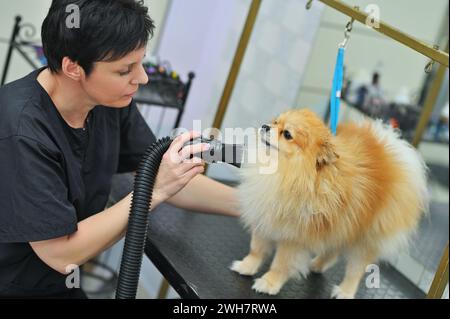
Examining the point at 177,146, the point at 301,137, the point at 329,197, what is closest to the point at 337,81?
the point at 301,137

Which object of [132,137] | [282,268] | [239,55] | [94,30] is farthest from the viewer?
[239,55]

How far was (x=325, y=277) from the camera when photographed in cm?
169

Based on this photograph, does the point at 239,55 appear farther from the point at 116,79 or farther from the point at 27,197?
the point at 27,197

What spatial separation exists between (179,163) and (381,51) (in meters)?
2.13

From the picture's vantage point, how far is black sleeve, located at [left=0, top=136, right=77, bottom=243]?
1212mm

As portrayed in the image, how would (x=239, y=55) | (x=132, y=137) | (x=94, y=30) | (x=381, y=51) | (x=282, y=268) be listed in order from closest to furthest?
1. (x=94, y=30)
2. (x=282, y=268)
3. (x=132, y=137)
4. (x=239, y=55)
5. (x=381, y=51)

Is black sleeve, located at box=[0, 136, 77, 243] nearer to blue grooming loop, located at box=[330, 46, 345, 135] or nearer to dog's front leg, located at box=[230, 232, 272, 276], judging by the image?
dog's front leg, located at box=[230, 232, 272, 276]

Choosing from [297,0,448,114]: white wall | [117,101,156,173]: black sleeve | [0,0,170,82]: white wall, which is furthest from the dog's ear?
[0,0,170,82]: white wall

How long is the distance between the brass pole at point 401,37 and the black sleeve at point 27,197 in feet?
2.51

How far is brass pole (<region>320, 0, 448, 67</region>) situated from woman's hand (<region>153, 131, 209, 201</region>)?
467 mm

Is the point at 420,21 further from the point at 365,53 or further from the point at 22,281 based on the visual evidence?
the point at 22,281

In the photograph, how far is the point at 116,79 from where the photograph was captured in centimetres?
128
